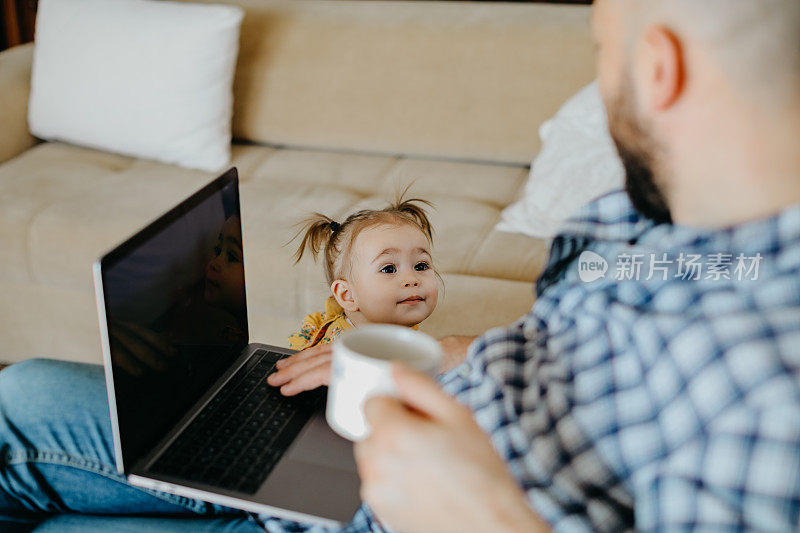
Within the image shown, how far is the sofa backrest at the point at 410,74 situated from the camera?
1949 millimetres

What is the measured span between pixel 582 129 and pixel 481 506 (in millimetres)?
1293

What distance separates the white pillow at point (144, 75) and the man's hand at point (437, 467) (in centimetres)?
155

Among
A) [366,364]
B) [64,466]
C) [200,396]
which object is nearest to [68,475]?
[64,466]

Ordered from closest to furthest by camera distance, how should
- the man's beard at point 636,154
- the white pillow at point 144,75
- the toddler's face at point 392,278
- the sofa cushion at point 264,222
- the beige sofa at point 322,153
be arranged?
the man's beard at point 636,154, the toddler's face at point 392,278, the sofa cushion at point 264,222, the beige sofa at point 322,153, the white pillow at point 144,75

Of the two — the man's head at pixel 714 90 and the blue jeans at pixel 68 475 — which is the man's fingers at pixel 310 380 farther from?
the man's head at pixel 714 90

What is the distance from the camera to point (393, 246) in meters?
1.10

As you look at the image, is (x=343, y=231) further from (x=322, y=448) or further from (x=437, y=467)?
(x=437, y=467)

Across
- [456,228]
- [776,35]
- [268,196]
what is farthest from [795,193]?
[268,196]

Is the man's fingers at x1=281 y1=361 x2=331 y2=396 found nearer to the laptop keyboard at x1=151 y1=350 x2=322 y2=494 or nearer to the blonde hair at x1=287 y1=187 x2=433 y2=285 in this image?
the laptop keyboard at x1=151 y1=350 x2=322 y2=494

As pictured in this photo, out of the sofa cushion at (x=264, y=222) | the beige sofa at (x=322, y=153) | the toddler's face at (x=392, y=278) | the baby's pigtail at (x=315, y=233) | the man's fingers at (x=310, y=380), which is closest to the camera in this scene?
the man's fingers at (x=310, y=380)

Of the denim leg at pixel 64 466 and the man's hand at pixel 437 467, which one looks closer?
the man's hand at pixel 437 467

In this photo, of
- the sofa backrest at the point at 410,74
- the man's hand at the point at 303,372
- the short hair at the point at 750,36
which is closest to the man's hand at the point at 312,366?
the man's hand at the point at 303,372

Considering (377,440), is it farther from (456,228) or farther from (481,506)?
(456,228)

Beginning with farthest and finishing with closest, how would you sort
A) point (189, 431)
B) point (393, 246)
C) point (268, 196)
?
1. point (268, 196)
2. point (393, 246)
3. point (189, 431)
